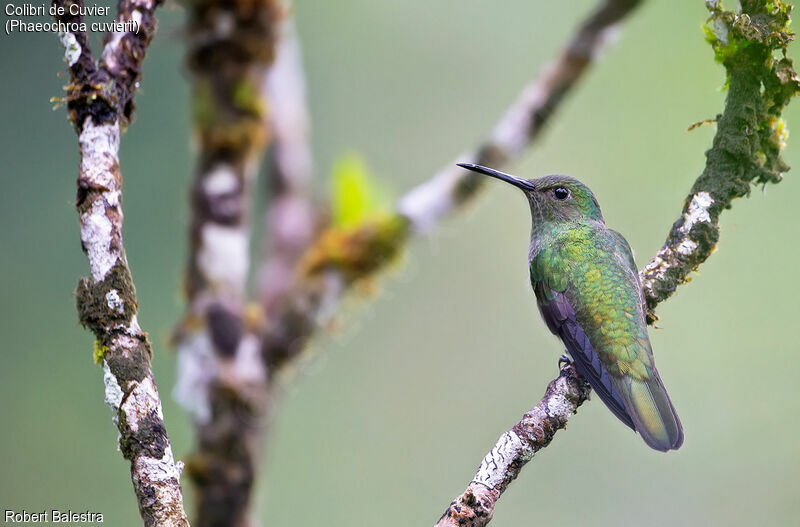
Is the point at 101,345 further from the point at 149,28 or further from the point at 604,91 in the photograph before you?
the point at 604,91

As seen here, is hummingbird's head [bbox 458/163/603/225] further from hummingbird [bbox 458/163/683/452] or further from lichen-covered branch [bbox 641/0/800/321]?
lichen-covered branch [bbox 641/0/800/321]

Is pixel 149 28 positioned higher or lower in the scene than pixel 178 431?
lower

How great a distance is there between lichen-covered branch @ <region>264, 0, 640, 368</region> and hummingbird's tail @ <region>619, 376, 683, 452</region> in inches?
65.7

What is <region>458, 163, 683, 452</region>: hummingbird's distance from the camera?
336 centimetres

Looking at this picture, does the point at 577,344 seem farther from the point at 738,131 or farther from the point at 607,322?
the point at 738,131

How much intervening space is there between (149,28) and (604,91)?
8.20m

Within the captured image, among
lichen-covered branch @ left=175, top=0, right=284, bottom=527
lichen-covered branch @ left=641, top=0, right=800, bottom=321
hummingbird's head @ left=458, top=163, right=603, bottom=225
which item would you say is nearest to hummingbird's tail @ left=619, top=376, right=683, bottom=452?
Answer: lichen-covered branch @ left=641, top=0, right=800, bottom=321

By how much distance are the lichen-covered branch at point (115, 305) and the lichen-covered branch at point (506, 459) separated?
800 millimetres

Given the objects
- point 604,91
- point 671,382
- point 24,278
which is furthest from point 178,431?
point 604,91

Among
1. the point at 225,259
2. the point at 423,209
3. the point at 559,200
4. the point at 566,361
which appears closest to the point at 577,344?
the point at 566,361

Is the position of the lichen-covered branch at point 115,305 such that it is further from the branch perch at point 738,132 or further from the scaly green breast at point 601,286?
the scaly green breast at point 601,286

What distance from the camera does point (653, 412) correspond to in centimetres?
336

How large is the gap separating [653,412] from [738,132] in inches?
47.4

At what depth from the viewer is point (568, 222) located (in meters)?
4.28
